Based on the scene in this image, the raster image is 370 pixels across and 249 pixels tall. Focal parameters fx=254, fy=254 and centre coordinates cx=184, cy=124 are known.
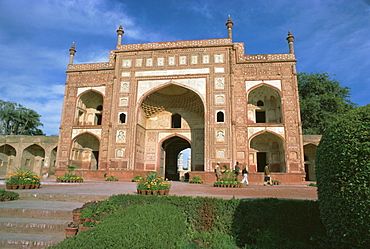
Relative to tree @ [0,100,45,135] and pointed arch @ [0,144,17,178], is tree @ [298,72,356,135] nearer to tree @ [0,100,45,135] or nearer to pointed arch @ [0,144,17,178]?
pointed arch @ [0,144,17,178]

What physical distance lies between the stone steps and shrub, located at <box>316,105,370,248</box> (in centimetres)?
452

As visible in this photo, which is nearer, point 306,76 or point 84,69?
point 84,69

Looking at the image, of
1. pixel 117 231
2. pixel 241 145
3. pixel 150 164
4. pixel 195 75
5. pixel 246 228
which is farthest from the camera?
pixel 150 164

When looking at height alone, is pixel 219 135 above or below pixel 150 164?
above

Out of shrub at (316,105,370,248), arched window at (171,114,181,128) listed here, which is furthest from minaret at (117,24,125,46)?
shrub at (316,105,370,248)

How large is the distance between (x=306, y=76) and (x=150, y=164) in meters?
→ 20.6

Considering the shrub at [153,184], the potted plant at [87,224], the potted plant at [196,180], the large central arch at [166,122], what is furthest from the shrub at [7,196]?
the large central arch at [166,122]

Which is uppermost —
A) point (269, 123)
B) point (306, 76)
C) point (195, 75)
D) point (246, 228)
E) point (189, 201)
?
point (306, 76)

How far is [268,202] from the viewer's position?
5230 millimetres

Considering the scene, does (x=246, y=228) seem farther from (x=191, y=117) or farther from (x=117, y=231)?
(x=191, y=117)

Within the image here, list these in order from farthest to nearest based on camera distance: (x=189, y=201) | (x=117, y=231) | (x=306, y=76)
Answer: (x=306, y=76)
(x=189, y=201)
(x=117, y=231)

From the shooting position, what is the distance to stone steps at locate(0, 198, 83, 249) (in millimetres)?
4316

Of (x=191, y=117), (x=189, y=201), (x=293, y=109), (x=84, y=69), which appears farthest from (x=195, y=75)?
(x=189, y=201)

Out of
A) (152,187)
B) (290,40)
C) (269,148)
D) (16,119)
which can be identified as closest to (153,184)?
(152,187)
